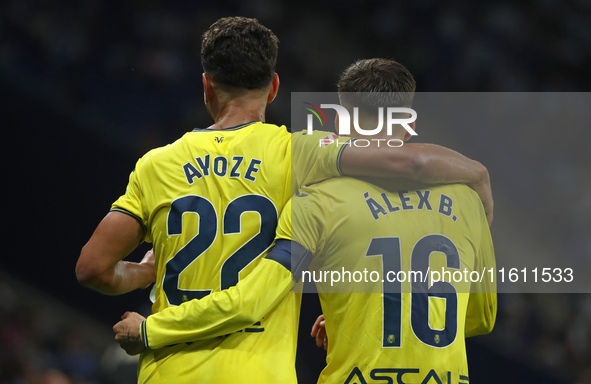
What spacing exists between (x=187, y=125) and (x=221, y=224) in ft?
14.7

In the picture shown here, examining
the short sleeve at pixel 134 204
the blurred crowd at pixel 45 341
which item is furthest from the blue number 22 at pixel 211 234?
the blurred crowd at pixel 45 341

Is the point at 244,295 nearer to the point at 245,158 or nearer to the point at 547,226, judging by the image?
the point at 245,158

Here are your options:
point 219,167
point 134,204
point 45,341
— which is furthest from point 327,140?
point 45,341

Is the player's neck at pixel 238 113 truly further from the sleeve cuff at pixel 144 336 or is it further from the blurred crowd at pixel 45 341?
the blurred crowd at pixel 45 341

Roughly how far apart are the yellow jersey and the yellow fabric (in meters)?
0.12

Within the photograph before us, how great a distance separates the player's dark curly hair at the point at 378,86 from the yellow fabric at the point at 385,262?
33 centimetres

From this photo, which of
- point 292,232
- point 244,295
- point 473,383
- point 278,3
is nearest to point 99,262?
point 244,295

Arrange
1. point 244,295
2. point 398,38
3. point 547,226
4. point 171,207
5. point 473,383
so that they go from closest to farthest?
point 244,295 < point 171,207 < point 473,383 < point 398,38 < point 547,226

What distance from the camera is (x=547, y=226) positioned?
320 inches

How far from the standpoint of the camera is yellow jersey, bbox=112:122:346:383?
2277 millimetres

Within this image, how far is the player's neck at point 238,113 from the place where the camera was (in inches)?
98.8

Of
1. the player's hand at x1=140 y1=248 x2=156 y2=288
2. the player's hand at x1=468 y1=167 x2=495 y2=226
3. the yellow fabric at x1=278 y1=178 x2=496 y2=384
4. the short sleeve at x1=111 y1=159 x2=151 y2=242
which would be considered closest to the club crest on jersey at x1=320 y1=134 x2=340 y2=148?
the yellow fabric at x1=278 y1=178 x2=496 y2=384

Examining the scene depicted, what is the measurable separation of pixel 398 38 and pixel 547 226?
297cm

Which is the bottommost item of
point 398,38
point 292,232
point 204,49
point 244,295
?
point 244,295
